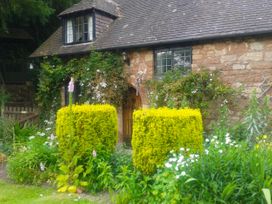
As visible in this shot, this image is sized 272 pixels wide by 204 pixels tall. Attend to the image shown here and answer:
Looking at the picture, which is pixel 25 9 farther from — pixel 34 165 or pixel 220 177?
pixel 220 177

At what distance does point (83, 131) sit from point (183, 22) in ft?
20.8

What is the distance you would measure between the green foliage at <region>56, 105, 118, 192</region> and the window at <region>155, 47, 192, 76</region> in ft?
15.5

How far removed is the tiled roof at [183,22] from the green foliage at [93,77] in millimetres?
605

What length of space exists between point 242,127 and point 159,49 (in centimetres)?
461

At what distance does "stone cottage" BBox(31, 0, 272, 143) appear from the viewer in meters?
10.3

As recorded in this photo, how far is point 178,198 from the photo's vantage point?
5.02 metres

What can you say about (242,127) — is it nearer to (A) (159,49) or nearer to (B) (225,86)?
(B) (225,86)

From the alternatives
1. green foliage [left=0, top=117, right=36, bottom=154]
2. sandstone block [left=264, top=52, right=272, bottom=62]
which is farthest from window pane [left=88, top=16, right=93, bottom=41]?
sandstone block [left=264, top=52, right=272, bottom=62]

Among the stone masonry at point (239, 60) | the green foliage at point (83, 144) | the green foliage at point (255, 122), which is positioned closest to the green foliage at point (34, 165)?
the green foliage at point (83, 144)

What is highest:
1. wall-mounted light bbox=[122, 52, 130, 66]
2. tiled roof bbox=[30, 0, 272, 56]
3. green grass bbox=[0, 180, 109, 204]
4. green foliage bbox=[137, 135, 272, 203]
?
tiled roof bbox=[30, 0, 272, 56]

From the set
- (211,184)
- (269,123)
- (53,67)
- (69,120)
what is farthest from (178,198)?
(53,67)

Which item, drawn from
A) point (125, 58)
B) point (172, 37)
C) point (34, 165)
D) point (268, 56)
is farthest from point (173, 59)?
point (34, 165)

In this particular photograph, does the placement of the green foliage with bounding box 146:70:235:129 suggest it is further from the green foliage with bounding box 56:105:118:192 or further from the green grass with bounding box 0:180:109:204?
the green grass with bounding box 0:180:109:204

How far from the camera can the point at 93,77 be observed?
1334 centimetres
